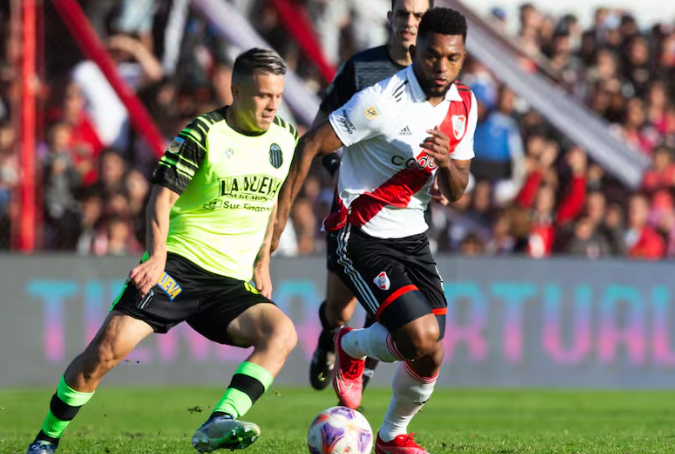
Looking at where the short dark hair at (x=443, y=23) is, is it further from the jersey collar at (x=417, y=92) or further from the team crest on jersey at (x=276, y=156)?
the team crest on jersey at (x=276, y=156)

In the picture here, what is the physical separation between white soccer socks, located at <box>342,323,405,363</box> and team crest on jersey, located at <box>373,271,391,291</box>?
26cm

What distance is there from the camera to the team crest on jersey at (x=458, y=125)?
23.2 feet

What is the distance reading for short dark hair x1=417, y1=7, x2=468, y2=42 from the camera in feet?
21.9

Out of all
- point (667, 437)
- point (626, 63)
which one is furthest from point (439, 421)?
point (626, 63)

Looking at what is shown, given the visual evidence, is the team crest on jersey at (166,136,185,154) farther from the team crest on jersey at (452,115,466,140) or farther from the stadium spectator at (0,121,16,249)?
the stadium spectator at (0,121,16,249)

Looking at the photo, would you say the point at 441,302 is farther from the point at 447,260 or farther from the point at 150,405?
the point at 447,260

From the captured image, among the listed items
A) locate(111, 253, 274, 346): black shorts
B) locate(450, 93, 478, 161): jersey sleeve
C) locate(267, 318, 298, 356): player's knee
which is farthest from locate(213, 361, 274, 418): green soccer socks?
locate(450, 93, 478, 161): jersey sleeve

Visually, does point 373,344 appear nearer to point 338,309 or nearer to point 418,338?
point 418,338

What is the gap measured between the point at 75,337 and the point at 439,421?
14.2 ft

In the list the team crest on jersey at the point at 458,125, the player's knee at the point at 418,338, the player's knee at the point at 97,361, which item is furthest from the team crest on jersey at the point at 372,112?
the player's knee at the point at 97,361

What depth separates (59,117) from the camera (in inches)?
518

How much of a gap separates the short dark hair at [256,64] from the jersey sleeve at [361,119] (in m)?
0.49

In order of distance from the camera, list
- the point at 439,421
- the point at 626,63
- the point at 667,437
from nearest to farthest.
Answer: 1. the point at 667,437
2. the point at 439,421
3. the point at 626,63

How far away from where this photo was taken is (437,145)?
6496 mm
